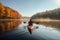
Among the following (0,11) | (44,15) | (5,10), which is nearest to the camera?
(0,11)

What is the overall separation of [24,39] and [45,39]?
283cm

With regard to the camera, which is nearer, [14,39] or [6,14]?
[14,39]

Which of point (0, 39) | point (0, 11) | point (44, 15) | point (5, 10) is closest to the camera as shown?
point (0, 39)

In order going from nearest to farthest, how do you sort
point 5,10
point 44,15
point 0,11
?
point 0,11, point 5,10, point 44,15

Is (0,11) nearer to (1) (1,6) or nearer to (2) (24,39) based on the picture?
(1) (1,6)

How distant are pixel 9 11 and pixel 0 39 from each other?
57.2 meters

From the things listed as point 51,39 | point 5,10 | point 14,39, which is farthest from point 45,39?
point 5,10

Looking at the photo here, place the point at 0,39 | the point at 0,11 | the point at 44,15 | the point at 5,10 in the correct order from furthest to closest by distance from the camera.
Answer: the point at 44,15 < the point at 5,10 < the point at 0,11 < the point at 0,39

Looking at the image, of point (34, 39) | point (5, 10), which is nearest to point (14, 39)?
point (34, 39)

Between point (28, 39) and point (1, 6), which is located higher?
point (1, 6)

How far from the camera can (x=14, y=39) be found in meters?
16.9

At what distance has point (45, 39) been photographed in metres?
17.2

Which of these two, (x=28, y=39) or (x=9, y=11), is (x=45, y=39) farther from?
(x=9, y=11)

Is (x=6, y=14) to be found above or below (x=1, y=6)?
below
